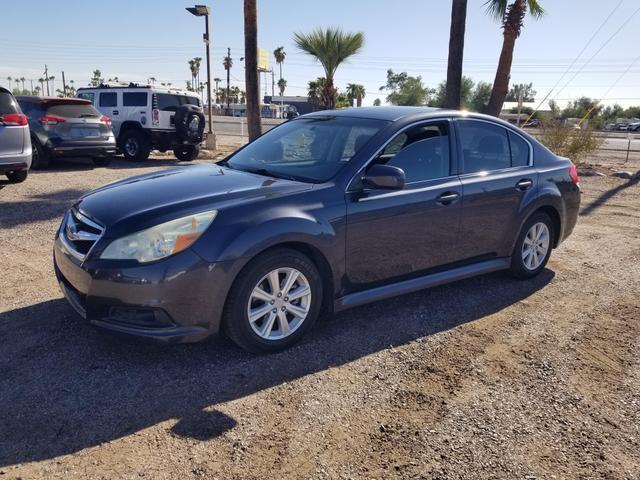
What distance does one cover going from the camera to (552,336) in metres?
4.22

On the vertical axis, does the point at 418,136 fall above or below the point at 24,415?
above

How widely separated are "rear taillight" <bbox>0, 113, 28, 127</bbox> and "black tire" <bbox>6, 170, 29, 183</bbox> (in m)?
1.25

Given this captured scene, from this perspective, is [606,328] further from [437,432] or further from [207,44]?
[207,44]

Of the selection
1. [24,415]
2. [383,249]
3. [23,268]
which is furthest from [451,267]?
[23,268]

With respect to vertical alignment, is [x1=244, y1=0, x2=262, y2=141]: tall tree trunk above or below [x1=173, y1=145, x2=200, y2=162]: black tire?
above

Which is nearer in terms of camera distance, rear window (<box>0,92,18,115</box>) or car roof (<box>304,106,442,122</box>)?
car roof (<box>304,106,442,122</box>)

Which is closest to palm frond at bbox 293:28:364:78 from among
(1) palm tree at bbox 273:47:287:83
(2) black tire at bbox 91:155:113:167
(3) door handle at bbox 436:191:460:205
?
(2) black tire at bbox 91:155:113:167

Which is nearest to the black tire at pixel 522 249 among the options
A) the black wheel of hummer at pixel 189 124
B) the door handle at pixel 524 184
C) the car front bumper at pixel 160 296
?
the door handle at pixel 524 184

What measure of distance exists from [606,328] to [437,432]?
7.38ft

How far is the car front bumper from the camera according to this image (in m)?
3.25

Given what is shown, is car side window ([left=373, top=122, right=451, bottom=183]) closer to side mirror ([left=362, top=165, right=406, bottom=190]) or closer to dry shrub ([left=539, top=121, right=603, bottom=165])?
side mirror ([left=362, top=165, right=406, bottom=190])

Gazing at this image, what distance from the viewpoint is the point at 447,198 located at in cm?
448

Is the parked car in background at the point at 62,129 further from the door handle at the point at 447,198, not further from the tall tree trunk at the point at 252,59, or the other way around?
the door handle at the point at 447,198

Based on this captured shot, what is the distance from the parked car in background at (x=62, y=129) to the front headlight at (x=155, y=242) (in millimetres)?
9440
